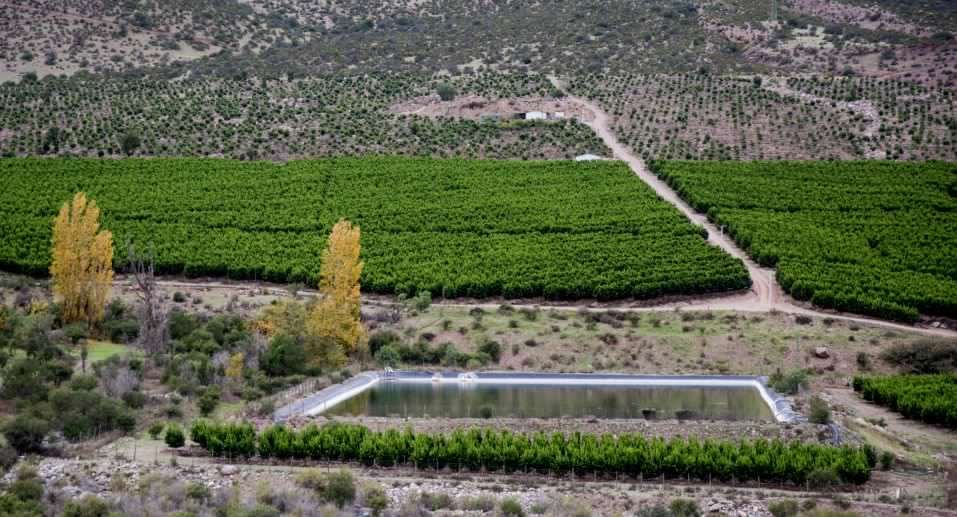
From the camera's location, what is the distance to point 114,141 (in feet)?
325

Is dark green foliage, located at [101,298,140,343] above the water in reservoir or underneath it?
above

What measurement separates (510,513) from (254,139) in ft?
203

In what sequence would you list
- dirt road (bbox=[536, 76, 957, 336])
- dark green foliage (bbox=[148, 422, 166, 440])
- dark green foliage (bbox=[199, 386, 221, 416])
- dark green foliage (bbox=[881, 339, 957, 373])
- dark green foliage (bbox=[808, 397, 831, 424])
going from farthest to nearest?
dirt road (bbox=[536, 76, 957, 336]) → dark green foliage (bbox=[881, 339, 957, 373]) → dark green foliage (bbox=[199, 386, 221, 416]) → dark green foliage (bbox=[808, 397, 831, 424]) → dark green foliage (bbox=[148, 422, 166, 440])

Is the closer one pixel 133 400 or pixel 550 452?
pixel 550 452

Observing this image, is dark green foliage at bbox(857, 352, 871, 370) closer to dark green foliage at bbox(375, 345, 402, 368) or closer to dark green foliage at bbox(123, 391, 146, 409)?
dark green foliage at bbox(375, 345, 402, 368)

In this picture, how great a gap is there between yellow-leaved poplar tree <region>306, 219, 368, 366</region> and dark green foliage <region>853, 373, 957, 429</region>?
19.4m

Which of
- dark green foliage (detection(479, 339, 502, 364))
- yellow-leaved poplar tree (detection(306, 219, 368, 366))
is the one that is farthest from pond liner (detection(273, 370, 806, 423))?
yellow-leaved poplar tree (detection(306, 219, 368, 366))

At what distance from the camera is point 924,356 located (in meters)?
60.4

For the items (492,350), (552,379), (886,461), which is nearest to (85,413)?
(492,350)

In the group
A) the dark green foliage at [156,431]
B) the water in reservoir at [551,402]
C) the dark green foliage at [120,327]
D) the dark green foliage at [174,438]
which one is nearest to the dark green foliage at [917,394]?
the water in reservoir at [551,402]

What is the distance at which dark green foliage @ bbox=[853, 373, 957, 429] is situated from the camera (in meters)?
52.5

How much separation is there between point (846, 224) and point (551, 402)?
3054cm

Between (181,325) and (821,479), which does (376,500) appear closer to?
(821,479)

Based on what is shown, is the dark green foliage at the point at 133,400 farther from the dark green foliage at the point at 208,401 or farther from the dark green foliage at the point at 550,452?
the dark green foliage at the point at 550,452
